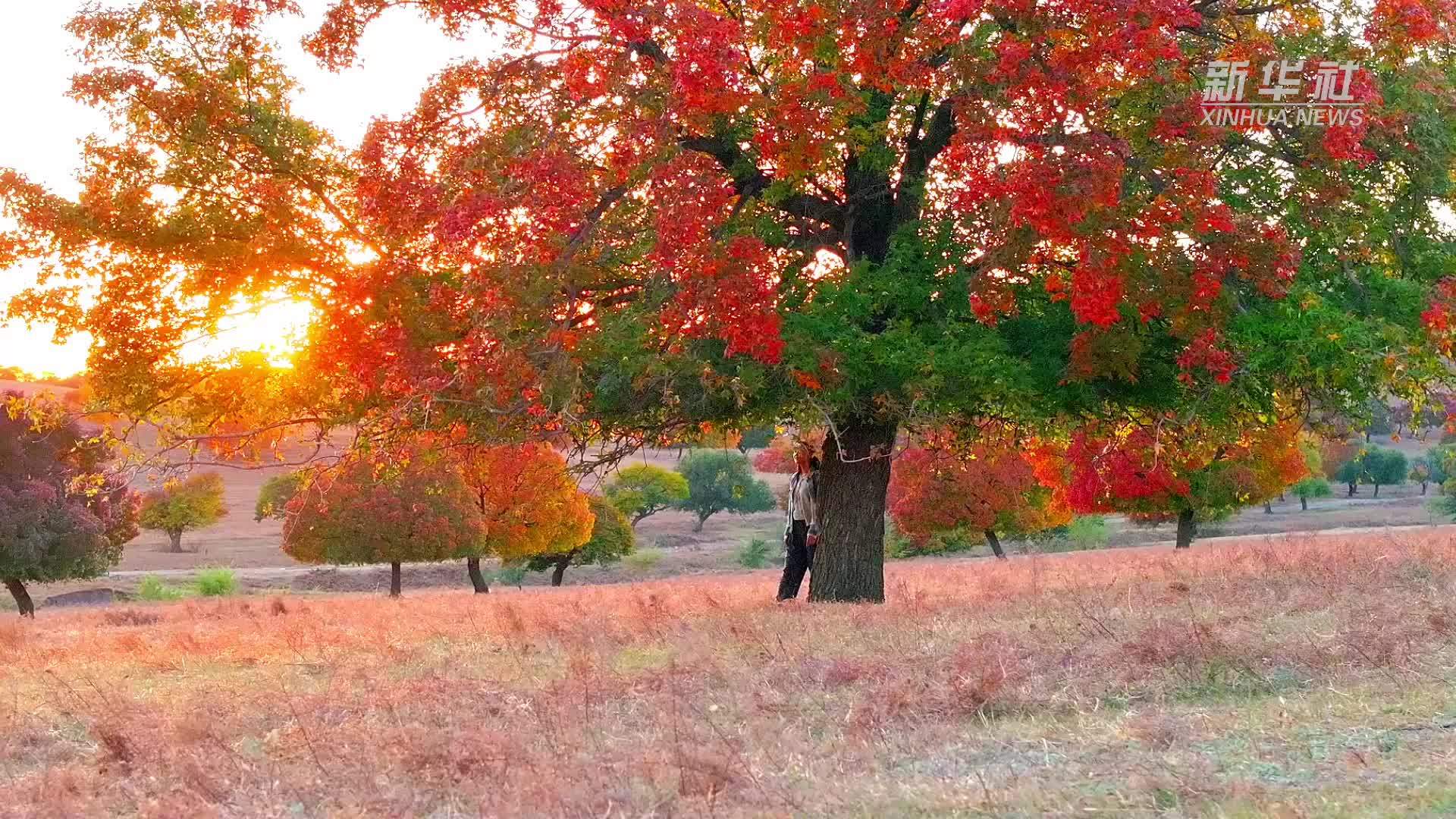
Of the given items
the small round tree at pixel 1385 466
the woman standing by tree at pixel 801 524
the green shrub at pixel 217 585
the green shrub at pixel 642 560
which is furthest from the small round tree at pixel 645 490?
the small round tree at pixel 1385 466

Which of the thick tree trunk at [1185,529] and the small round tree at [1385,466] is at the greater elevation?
the small round tree at [1385,466]

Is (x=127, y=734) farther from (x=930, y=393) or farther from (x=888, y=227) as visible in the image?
(x=888, y=227)

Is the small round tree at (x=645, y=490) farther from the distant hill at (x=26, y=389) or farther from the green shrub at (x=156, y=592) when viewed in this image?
the distant hill at (x=26, y=389)

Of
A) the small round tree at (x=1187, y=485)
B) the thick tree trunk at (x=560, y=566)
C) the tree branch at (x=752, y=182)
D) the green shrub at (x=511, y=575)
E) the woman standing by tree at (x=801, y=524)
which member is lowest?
the green shrub at (x=511, y=575)

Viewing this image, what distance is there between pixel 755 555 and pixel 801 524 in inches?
2122

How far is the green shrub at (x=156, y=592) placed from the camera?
43.7 m

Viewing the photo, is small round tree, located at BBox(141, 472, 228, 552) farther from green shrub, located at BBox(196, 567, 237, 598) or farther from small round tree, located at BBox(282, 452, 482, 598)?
small round tree, located at BBox(282, 452, 482, 598)

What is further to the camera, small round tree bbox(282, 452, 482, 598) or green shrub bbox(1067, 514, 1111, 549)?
green shrub bbox(1067, 514, 1111, 549)

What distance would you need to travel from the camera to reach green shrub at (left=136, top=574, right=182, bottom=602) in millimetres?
43656

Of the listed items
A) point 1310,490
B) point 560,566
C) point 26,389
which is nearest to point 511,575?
point 560,566

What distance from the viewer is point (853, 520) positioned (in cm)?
1555

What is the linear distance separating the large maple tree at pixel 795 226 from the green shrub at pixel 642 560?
45.6 m

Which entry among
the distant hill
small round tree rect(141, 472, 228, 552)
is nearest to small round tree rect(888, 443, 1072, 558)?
the distant hill

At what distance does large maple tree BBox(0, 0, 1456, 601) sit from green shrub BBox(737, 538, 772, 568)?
52270 millimetres
